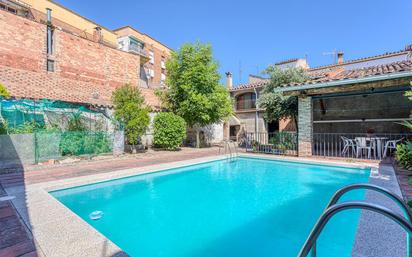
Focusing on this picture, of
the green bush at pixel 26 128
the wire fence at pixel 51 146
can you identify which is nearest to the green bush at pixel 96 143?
the wire fence at pixel 51 146

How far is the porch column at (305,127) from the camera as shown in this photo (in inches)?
464

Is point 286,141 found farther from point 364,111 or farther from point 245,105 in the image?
point 245,105

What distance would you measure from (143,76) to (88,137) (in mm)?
27575

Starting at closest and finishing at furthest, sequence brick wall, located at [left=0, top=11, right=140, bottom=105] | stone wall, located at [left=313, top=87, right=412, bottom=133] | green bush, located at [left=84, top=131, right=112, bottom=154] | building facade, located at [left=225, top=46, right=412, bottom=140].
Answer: green bush, located at [left=84, top=131, right=112, bottom=154], stone wall, located at [left=313, top=87, right=412, bottom=133], building facade, located at [left=225, top=46, right=412, bottom=140], brick wall, located at [left=0, top=11, right=140, bottom=105]

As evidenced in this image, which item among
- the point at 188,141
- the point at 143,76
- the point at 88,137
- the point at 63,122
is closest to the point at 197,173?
the point at 88,137

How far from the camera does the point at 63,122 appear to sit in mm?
13461

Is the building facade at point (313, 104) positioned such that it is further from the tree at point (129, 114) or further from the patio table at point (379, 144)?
the tree at point (129, 114)

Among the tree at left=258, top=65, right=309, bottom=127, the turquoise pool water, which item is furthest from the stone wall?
the turquoise pool water

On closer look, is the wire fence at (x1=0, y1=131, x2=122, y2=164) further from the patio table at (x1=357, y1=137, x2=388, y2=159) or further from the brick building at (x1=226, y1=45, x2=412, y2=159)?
the patio table at (x1=357, y1=137, x2=388, y2=159)

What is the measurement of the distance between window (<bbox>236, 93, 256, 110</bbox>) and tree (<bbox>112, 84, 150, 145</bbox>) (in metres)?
14.7

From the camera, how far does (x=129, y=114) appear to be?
13867 millimetres

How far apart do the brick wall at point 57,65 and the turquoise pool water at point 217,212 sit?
15939 mm

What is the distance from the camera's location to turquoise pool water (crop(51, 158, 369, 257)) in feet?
13.2

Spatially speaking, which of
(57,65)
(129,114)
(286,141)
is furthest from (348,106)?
(57,65)
